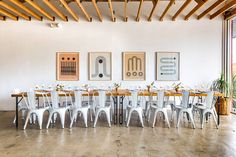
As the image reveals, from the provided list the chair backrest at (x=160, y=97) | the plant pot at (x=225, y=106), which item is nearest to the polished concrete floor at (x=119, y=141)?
the chair backrest at (x=160, y=97)

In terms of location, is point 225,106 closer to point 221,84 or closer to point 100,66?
point 221,84

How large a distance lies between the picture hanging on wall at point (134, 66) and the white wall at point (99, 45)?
0.16 metres

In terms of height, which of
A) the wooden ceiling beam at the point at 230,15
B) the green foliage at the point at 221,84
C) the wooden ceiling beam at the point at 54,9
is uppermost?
the wooden ceiling beam at the point at 230,15

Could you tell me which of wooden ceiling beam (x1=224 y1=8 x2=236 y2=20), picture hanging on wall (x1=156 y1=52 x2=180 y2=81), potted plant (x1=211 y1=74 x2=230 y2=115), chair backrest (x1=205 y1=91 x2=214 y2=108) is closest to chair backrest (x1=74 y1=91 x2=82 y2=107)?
chair backrest (x1=205 y1=91 x2=214 y2=108)

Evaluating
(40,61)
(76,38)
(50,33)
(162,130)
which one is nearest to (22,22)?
(50,33)

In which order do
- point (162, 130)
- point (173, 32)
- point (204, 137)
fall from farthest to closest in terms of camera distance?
point (173, 32) < point (162, 130) < point (204, 137)

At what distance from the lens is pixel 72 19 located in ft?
24.3

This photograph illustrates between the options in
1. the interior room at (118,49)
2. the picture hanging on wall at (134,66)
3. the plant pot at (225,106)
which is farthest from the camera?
the picture hanging on wall at (134,66)

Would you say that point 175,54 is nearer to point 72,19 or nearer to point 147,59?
point 147,59

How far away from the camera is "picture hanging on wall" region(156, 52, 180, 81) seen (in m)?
7.36

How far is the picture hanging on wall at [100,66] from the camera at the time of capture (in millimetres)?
7422

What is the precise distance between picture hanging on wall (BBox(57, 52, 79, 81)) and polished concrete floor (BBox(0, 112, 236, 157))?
2.49 metres

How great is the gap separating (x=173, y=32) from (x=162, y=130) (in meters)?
3.91

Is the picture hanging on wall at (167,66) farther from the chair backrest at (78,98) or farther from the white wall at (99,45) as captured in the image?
the chair backrest at (78,98)
